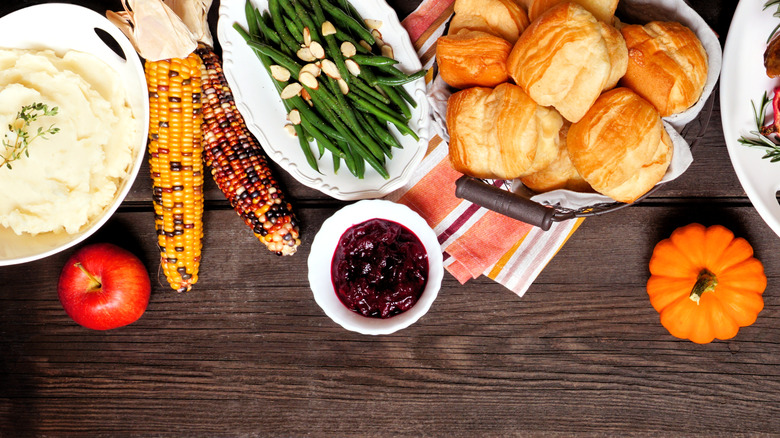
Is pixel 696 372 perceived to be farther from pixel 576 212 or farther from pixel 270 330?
pixel 270 330

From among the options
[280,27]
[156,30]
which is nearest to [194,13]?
[156,30]

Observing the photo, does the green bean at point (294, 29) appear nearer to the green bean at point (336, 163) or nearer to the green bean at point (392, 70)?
the green bean at point (392, 70)

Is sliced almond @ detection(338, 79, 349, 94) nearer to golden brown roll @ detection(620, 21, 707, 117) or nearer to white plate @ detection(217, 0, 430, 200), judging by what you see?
white plate @ detection(217, 0, 430, 200)

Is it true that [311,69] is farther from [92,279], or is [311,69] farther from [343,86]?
[92,279]

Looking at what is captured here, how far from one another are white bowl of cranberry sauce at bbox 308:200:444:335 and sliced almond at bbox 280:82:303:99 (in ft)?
1.54

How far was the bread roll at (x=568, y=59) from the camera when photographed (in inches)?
58.5

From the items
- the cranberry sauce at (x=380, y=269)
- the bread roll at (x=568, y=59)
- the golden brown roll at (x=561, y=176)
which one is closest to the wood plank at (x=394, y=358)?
the cranberry sauce at (x=380, y=269)

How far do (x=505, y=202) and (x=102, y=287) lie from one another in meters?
1.60

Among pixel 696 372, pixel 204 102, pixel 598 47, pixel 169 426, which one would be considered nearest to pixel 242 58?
pixel 204 102

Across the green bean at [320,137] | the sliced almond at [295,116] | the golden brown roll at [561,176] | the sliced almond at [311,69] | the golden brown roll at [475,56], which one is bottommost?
the green bean at [320,137]

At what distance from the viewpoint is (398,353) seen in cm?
227

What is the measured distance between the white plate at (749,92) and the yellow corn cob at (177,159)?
183 centimetres

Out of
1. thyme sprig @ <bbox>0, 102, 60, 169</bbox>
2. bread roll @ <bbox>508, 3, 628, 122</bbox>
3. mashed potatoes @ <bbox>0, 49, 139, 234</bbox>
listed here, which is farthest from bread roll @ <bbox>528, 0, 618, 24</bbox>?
thyme sprig @ <bbox>0, 102, 60, 169</bbox>

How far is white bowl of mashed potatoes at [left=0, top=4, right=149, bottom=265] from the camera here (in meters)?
1.84
